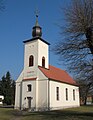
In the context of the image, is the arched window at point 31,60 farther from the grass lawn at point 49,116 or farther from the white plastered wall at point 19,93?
the grass lawn at point 49,116

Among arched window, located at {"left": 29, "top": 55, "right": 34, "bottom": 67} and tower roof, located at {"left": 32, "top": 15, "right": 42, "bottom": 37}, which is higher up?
tower roof, located at {"left": 32, "top": 15, "right": 42, "bottom": 37}

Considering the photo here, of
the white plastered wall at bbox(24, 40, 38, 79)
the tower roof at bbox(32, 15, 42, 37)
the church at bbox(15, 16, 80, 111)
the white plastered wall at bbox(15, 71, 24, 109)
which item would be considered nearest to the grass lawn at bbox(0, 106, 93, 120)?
the church at bbox(15, 16, 80, 111)

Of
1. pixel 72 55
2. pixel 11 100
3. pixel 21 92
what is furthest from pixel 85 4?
pixel 11 100

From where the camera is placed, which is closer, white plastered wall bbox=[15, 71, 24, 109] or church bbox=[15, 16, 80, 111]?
church bbox=[15, 16, 80, 111]

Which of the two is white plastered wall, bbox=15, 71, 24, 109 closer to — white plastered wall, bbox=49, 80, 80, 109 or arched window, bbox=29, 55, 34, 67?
arched window, bbox=29, 55, 34, 67

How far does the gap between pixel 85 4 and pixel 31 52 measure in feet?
64.1

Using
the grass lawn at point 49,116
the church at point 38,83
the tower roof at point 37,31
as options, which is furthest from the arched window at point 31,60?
the grass lawn at point 49,116

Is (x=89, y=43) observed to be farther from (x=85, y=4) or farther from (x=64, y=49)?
(x=85, y=4)

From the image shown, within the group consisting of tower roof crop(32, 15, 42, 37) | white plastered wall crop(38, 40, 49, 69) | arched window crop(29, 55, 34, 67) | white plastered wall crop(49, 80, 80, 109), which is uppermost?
tower roof crop(32, 15, 42, 37)

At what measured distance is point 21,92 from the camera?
36531mm

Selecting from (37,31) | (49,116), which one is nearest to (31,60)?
(37,31)

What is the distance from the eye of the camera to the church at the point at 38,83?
3362 centimetres

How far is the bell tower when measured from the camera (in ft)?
118

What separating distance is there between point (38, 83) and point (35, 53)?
5608 mm
